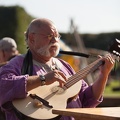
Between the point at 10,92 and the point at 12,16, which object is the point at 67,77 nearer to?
the point at 10,92

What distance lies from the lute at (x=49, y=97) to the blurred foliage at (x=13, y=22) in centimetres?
1263

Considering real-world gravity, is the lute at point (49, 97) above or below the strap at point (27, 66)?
below

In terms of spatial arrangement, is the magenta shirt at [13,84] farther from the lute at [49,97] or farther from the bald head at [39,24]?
the bald head at [39,24]

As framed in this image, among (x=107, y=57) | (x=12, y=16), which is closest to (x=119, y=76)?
(x=12, y=16)

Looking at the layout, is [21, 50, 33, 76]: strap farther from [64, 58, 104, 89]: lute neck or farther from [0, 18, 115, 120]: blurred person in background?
[64, 58, 104, 89]: lute neck

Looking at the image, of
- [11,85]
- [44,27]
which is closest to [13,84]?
[11,85]

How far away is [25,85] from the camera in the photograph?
343 centimetres

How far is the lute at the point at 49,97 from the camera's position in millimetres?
3417

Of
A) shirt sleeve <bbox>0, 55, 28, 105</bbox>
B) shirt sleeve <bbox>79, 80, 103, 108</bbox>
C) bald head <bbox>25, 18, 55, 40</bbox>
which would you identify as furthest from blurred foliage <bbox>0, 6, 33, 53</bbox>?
shirt sleeve <bbox>0, 55, 28, 105</bbox>

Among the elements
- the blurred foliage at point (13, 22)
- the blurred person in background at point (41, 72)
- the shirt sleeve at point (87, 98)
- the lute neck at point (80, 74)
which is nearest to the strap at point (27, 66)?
the blurred person in background at point (41, 72)

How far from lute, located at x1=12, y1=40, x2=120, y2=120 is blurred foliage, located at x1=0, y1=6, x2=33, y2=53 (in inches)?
497

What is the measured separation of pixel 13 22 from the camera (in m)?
17.6

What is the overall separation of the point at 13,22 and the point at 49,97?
560 inches

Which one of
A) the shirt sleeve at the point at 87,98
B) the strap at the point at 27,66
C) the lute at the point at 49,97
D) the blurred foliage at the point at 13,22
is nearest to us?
the lute at the point at 49,97
